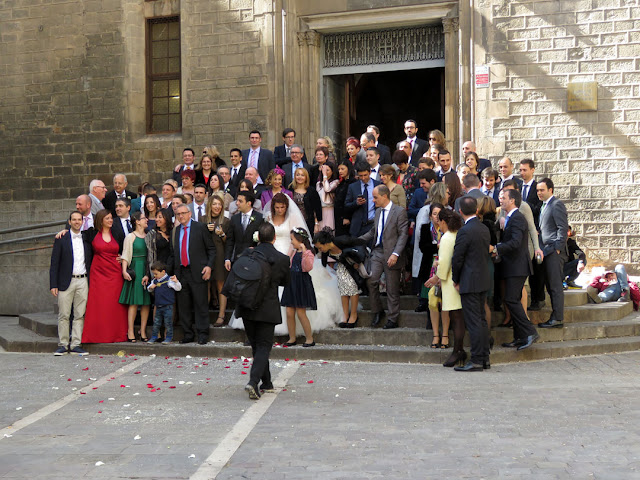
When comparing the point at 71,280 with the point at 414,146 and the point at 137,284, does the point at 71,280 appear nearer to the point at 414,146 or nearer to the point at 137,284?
the point at 137,284

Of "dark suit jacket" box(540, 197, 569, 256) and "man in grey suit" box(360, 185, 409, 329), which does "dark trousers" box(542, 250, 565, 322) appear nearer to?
"dark suit jacket" box(540, 197, 569, 256)

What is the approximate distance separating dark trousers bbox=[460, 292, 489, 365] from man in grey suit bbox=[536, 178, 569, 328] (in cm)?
162

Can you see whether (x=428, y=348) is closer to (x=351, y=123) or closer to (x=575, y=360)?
(x=575, y=360)

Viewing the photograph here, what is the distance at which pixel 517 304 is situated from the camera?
33.1ft

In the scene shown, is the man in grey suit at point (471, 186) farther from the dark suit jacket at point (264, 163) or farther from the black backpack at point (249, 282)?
the dark suit jacket at point (264, 163)

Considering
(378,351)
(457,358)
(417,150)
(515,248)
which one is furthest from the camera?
(417,150)

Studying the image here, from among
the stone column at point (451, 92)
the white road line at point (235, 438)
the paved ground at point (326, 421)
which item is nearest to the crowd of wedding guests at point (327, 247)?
the paved ground at point (326, 421)

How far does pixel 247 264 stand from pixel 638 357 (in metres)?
5.16

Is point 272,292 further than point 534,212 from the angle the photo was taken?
No

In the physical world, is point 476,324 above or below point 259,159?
below

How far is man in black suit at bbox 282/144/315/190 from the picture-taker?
41.7 feet

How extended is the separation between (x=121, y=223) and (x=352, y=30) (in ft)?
22.3

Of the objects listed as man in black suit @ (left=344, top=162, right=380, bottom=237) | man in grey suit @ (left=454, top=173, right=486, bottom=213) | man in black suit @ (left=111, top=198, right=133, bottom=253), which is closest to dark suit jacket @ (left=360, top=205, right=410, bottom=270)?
man in black suit @ (left=344, top=162, right=380, bottom=237)

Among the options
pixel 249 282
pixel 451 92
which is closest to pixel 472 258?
pixel 249 282
